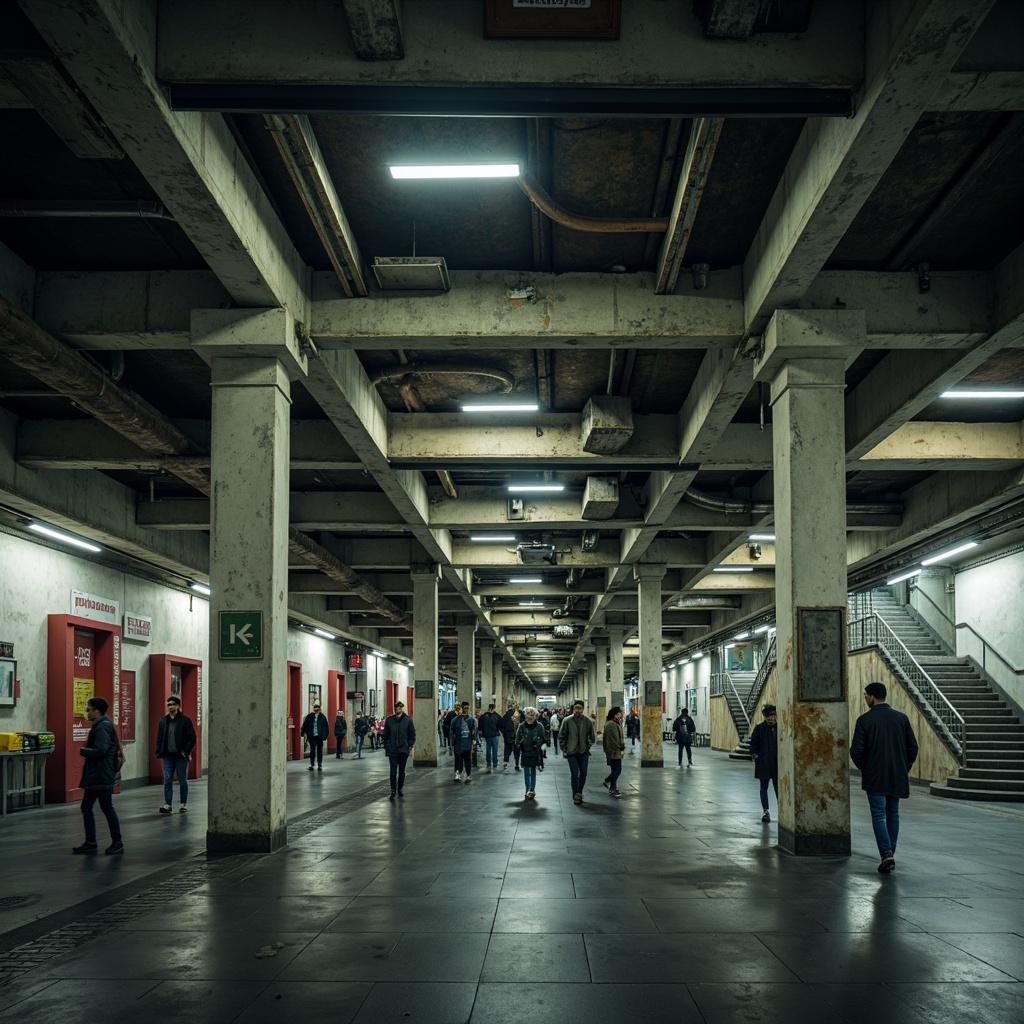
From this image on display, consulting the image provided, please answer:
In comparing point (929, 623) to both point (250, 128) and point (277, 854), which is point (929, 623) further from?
point (250, 128)

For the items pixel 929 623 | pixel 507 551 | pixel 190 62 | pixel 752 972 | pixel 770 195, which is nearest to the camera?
pixel 752 972

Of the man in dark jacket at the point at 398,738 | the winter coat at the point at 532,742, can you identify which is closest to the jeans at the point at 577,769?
the winter coat at the point at 532,742

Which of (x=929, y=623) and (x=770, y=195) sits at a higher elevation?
(x=770, y=195)

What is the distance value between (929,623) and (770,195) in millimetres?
21401

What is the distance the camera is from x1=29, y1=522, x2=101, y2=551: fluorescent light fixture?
16309mm

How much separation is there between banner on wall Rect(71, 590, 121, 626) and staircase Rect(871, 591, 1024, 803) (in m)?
16.5

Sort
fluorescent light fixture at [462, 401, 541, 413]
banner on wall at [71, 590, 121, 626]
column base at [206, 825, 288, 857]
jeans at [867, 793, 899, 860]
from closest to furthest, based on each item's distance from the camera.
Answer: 1. jeans at [867, 793, 899, 860]
2. column base at [206, 825, 288, 857]
3. fluorescent light fixture at [462, 401, 541, 413]
4. banner on wall at [71, 590, 121, 626]

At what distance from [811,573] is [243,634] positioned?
584 cm

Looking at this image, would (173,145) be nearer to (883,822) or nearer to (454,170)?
(454,170)

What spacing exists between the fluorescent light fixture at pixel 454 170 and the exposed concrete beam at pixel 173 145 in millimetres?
1401

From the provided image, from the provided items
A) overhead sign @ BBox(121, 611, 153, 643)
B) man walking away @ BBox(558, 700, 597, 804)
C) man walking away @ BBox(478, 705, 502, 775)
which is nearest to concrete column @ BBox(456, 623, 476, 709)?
man walking away @ BBox(478, 705, 502, 775)

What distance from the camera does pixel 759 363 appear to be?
36.1 ft

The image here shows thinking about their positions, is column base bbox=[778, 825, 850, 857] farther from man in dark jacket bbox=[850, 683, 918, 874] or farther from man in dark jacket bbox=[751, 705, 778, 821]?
man in dark jacket bbox=[751, 705, 778, 821]

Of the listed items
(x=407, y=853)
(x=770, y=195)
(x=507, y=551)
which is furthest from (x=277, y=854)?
(x=507, y=551)
